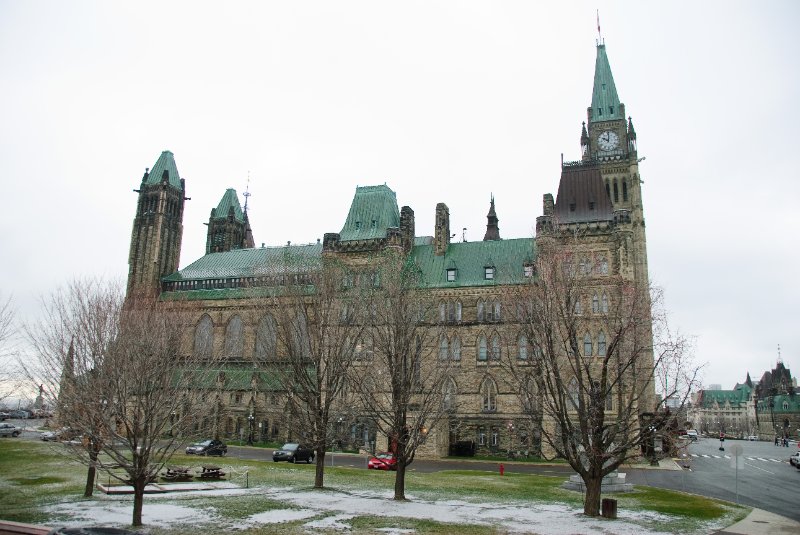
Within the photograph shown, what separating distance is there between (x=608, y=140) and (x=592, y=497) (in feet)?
195

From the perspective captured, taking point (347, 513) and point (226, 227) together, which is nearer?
point (347, 513)

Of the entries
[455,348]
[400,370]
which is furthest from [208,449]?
[400,370]

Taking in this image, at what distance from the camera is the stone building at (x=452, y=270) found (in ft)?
169

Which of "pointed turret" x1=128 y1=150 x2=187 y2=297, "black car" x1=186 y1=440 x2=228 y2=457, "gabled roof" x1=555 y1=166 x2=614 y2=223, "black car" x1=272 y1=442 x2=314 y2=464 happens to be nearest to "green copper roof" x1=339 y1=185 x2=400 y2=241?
"gabled roof" x1=555 y1=166 x2=614 y2=223

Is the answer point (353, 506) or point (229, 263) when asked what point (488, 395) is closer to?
point (353, 506)

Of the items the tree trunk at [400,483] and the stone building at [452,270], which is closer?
the tree trunk at [400,483]

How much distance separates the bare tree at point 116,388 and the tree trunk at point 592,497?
14.5m

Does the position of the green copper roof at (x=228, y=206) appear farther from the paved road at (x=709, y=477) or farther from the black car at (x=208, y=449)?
the black car at (x=208, y=449)

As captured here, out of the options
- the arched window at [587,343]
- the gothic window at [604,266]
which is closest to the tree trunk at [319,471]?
the arched window at [587,343]

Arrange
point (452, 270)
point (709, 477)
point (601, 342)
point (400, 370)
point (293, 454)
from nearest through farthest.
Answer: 1. point (400, 370)
2. point (709, 477)
3. point (293, 454)
4. point (601, 342)
5. point (452, 270)

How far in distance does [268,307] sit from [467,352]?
2586 cm

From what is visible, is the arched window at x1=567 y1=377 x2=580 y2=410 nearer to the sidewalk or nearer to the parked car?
the sidewalk

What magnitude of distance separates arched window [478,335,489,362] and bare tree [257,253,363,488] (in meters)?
22.2

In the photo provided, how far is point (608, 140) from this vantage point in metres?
74.7
